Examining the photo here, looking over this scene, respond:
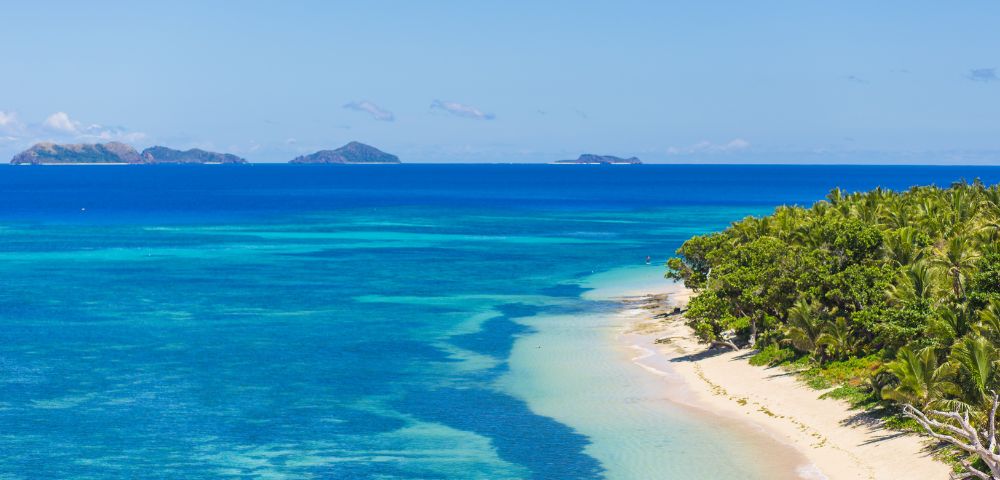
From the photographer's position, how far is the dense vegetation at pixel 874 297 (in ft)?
140

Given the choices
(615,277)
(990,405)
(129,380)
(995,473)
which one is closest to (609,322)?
(615,277)

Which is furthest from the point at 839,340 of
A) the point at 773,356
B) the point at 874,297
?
the point at 773,356

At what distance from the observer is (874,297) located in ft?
182

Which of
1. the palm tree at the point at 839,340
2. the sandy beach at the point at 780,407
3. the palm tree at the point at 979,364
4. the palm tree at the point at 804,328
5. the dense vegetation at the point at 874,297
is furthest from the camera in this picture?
the palm tree at the point at 804,328


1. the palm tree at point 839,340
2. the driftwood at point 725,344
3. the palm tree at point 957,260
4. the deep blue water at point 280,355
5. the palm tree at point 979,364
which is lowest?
the deep blue water at point 280,355

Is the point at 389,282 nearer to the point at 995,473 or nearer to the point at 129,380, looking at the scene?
the point at 129,380

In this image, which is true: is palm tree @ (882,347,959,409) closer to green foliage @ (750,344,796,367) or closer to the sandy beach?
the sandy beach

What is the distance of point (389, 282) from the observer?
99.9 m

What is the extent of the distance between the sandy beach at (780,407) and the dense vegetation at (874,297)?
1644 mm

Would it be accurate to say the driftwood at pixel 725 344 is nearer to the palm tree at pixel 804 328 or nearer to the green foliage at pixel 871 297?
the green foliage at pixel 871 297

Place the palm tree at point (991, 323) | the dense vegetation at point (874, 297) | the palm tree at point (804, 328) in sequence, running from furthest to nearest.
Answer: the palm tree at point (804, 328)
the dense vegetation at point (874, 297)
the palm tree at point (991, 323)

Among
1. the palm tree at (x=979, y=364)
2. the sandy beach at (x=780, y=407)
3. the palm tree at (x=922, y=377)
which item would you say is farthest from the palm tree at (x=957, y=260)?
the palm tree at (x=979, y=364)

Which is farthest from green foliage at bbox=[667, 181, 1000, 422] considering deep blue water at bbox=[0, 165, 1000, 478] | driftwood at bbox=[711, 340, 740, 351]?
deep blue water at bbox=[0, 165, 1000, 478]

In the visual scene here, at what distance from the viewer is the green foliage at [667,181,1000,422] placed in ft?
140
